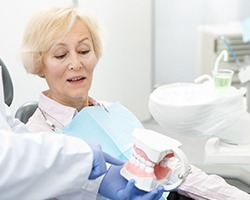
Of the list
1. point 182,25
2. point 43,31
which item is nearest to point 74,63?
point 43,31

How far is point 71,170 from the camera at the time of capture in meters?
0.81

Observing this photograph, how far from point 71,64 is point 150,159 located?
0.49 metres

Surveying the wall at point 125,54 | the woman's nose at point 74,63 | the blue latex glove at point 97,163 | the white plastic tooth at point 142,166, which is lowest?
the wall at point 125,54

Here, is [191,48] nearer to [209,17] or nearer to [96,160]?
[209,17]

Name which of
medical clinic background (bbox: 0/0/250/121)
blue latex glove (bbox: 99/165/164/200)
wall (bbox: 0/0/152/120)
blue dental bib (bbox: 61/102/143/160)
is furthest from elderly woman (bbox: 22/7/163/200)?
wall (bbox: 0/0/152/120)

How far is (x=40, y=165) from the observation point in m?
0.78

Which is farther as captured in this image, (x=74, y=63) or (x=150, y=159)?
(x=74, y=63)

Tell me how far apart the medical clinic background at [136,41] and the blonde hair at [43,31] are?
2.79ft

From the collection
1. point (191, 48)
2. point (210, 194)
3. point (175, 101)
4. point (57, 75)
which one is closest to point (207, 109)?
point (175, 101)

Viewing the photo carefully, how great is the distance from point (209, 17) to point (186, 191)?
2.67 m

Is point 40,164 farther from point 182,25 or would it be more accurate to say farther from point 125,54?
point 182,25

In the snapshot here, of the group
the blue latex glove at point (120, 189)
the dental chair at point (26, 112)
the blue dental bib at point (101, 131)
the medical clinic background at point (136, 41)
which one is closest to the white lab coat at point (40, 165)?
the blue latex glove at point (120, 189)

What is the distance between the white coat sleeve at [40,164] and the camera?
2.47ft

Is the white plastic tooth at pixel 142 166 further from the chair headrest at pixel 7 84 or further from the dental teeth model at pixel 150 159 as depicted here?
the chair headrest at pixel 7 84
